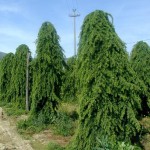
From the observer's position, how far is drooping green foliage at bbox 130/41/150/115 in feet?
52.3

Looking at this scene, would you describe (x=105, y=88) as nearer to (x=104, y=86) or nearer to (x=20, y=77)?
(x=104, y=86)

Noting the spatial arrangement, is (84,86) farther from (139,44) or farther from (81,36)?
(139,44)

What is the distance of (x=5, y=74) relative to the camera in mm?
26125

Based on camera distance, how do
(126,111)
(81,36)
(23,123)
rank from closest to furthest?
1. (126,111)
2. (81,36)
3. (23,123)

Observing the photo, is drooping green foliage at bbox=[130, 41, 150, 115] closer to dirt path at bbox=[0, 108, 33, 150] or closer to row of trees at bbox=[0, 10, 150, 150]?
row of trees at bbox=[0, 10, 150, 150]

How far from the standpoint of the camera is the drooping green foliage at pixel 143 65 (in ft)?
52.3

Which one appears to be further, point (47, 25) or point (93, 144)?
point (47, 25)

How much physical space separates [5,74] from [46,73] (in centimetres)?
1027

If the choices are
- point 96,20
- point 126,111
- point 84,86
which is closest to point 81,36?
point 96,20

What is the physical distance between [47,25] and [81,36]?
21.2 feet

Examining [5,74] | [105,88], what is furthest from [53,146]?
[5,74]

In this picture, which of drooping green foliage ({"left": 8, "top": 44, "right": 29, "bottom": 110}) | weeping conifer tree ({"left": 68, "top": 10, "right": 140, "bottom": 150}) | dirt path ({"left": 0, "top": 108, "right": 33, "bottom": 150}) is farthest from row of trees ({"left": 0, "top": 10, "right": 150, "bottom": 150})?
drooping green foliage ({"left": 8, "top": 44, "right": 29, "bottom": 110})

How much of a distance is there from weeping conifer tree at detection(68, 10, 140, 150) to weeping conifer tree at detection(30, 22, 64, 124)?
20.0 feet

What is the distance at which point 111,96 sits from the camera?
1036 cm
